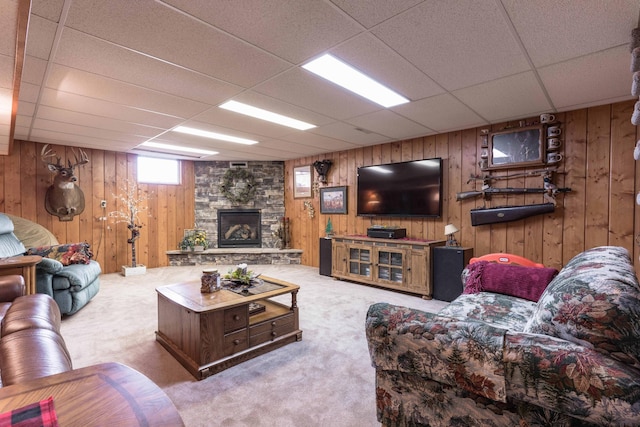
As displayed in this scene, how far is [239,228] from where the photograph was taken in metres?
6.66

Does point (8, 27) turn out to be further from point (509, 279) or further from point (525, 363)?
point (509, 279)

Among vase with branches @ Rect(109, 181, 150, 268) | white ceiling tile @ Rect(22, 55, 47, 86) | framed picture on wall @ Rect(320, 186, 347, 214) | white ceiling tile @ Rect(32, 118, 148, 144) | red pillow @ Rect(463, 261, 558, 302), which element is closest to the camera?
white ceiling tile @ Rect(22, 55, 47, 86)

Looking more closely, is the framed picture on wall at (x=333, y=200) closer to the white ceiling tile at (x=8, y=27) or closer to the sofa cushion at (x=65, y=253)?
the sofa cushion at (x=65, y=253)

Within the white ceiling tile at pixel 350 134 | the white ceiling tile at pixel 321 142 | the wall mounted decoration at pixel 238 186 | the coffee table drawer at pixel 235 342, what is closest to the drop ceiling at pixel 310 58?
the white ceiling tile at pixel 350 134

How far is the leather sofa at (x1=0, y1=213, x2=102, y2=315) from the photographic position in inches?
123

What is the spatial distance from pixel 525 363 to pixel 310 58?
2.09 meters

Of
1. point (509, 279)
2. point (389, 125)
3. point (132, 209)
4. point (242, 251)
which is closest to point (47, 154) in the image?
point (132, 209)

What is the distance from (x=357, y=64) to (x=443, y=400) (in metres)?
2.13

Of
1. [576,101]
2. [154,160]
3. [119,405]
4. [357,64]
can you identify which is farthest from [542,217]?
[154,160]

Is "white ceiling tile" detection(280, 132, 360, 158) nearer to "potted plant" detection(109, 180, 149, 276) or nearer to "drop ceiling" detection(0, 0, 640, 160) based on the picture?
"drop ceiling" detection(0, 0, 640, 160)

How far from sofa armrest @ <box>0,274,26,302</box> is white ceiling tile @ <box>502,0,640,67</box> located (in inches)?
142

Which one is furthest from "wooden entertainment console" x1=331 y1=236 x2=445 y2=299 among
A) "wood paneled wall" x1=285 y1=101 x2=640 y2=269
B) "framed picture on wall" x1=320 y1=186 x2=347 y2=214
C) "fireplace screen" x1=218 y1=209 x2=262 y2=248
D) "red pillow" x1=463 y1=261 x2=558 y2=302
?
"fireplace screen" x1=218 y1=209 x2=262 y2=248

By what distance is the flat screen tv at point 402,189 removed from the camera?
14.2 ft

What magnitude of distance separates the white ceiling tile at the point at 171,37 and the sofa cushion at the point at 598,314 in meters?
2.13
